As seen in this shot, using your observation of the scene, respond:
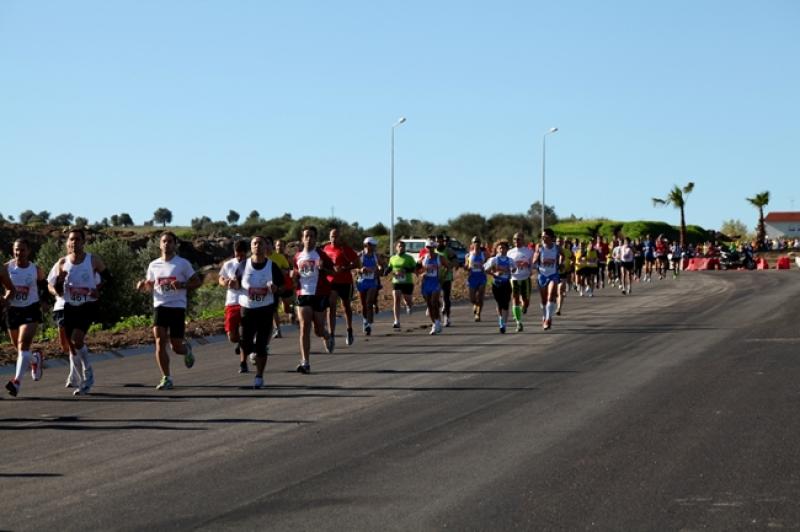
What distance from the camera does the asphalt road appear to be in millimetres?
7398

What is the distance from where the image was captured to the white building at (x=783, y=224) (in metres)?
171

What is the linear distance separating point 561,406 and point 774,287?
3004 cm

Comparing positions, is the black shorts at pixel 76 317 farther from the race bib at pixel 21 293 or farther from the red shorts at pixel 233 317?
the red shorts at pixel 233 317

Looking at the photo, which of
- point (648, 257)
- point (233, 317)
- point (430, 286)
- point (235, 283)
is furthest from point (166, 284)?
point (648, 257)

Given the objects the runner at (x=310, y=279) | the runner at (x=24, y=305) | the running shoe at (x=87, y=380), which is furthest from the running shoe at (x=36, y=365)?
the runner at (x=310, y=279)

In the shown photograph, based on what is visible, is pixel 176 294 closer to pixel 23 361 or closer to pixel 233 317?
pixel 23 361

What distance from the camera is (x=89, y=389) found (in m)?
13.8

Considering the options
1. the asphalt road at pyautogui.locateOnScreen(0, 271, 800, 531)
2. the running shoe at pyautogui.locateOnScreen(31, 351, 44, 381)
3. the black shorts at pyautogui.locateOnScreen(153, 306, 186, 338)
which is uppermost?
the black shorts at pyautogui.locateOnScreen(153, 306, 186, 338)

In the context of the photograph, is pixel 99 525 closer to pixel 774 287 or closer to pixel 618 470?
pixel 618 470

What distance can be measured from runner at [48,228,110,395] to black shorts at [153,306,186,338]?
2.39ft

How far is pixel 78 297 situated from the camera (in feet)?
45.3

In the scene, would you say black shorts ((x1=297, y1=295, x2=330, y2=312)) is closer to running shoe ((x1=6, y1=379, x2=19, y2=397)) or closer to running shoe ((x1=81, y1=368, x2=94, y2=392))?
running shoe ((x1=81, y1=368, x2=94, y2=392))

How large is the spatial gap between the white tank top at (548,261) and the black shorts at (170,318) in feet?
35.2

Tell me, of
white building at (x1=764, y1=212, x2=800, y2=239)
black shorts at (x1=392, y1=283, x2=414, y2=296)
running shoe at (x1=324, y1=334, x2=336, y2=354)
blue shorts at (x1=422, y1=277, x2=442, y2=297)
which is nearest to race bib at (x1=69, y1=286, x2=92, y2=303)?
running shoe at (x1=324, y1=334, x2=336, y2=354)
